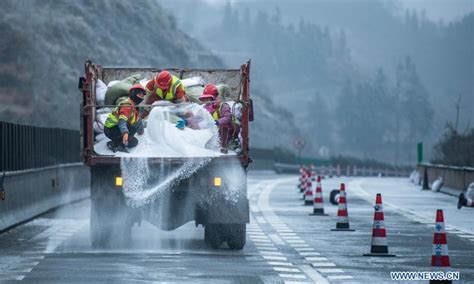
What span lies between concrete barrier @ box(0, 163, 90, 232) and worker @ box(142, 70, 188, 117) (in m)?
4.70

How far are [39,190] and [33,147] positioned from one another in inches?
53.6

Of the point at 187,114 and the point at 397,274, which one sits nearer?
the point at 397,274

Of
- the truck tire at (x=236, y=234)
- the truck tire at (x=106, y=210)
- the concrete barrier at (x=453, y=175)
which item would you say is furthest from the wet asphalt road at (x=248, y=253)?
the concrete barrier at (x=453, y=175)

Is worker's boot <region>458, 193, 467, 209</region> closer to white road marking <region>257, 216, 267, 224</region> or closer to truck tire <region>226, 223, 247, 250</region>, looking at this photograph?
white road marking <region>257, 216, 267, 224</region>

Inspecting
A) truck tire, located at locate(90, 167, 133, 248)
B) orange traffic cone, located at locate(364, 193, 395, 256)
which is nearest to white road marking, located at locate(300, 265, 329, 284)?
orange traffic cone, located at locate(364, 193, 395, 256)

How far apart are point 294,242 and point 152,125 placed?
3.31 m

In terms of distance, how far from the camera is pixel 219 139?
1973cm

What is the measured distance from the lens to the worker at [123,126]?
1953 centimetres

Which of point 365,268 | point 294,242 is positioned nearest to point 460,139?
point 294,242

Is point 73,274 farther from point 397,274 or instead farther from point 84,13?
point 84,13

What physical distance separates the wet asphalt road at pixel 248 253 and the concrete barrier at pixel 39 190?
0.36m

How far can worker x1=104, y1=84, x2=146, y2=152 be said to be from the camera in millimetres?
19531

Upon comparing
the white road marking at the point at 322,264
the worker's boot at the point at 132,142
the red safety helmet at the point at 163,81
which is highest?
the red safety helmet at the point at 163,81

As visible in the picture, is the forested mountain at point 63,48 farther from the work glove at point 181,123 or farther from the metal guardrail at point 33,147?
the work glove at point 181,123
